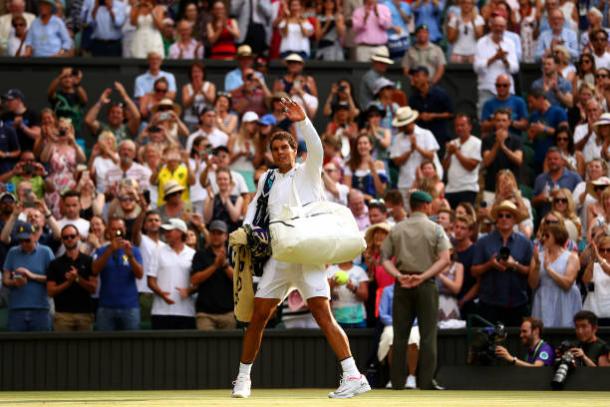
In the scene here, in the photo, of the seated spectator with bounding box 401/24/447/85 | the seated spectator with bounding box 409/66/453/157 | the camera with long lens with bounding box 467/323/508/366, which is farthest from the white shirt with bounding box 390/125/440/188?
the camera with long lens with bounding box 467/323/508/366

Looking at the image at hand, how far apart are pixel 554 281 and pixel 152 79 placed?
26.1 feet

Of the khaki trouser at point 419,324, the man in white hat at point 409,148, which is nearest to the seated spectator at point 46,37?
the man in white hat at point 409,148

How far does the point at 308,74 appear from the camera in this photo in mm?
23719

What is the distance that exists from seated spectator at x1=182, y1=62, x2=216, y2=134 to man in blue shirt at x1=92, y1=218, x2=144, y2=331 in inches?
210

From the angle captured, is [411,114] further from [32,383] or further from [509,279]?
[32,383]

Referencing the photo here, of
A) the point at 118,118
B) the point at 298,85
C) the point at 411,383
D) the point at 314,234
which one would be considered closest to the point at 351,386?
the point at 314,234

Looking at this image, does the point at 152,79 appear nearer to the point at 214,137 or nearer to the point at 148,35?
the point at 148,35

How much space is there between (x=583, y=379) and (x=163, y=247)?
5.28 m

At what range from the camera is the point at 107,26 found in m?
23.7

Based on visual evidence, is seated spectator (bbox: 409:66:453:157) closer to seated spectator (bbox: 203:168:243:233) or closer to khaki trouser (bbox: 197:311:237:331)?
seated spectator (bbox: 203:168:243:233)

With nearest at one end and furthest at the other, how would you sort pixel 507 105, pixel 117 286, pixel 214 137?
pixel 117 286 → pixel 214 137 → pixel 507 105

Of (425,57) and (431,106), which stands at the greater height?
(425,57)

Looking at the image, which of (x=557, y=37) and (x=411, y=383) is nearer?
(x=411, y=383)

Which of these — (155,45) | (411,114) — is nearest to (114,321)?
(411,114)
